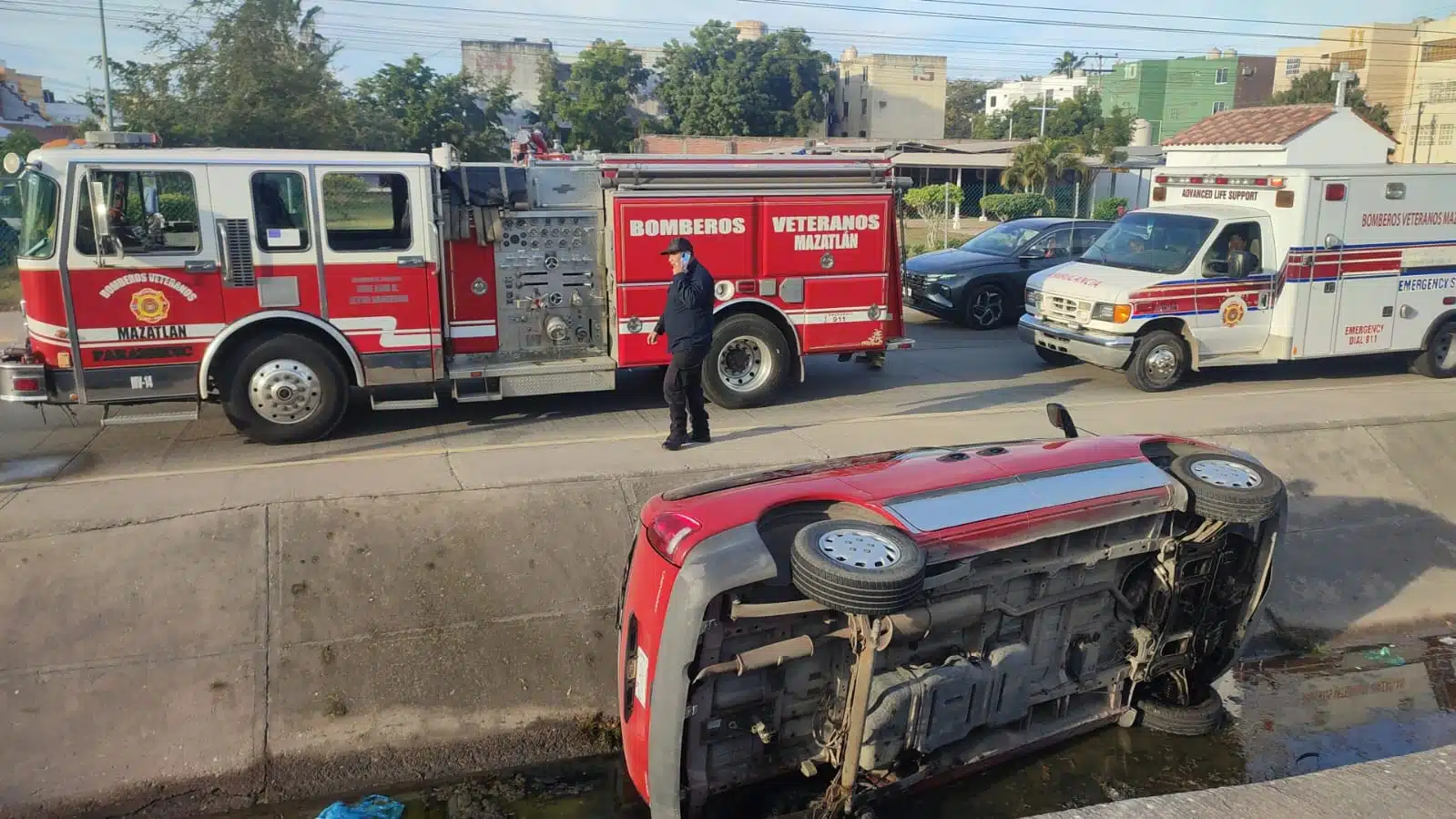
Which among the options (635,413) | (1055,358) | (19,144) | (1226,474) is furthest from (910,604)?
(19,144)

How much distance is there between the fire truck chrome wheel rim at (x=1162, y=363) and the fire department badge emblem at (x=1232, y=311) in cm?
67

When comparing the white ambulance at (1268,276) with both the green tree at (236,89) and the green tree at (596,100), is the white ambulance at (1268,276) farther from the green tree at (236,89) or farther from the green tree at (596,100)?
the green tree at (596,100)

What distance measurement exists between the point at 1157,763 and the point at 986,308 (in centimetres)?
1083

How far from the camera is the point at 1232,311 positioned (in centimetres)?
1152

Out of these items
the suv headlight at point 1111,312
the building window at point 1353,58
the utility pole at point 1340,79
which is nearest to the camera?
the suv headlight at point 1111,312

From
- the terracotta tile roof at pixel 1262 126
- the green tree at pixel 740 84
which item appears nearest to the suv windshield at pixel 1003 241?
the terracotta tile roof at pixel 1262 126

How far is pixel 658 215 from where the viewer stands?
9.65 m

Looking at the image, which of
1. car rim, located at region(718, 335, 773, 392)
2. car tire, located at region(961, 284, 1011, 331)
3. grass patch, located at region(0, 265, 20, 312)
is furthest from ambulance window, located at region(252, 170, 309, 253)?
car tire, located at region(961, 284, 1011, 331)

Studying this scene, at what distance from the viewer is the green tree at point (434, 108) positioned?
35.6 metres

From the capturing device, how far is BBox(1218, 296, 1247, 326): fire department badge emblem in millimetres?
11477

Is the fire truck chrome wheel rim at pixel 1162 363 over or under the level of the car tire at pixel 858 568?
under

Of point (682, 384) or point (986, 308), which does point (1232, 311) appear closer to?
point (986, 308)

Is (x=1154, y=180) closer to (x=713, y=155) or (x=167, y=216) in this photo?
(x=713, y=155)

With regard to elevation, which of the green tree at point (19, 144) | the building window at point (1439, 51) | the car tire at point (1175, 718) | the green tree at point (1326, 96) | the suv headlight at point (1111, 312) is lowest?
the car tire at point (1175, 718)
